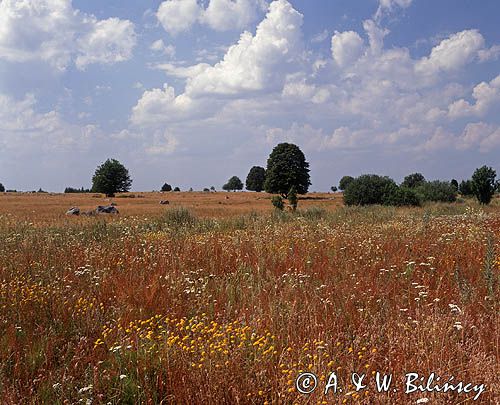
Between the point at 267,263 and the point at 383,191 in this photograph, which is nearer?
the point at 267,263

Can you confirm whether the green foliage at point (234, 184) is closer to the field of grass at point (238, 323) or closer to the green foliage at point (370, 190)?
the green foliage at point (370, 190)

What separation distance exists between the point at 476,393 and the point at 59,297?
4.61 m

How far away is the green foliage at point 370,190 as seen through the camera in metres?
37.3

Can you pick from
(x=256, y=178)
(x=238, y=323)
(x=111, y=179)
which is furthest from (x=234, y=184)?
(x=238, y=323)

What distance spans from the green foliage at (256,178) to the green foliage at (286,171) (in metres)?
44.0

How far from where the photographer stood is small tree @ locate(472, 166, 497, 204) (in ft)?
114

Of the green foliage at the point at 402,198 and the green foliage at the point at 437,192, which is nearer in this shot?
the green foliage at the point at 402,198

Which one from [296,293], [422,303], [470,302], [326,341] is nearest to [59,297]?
[296,293]

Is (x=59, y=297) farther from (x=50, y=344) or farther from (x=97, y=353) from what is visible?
(x=97, y=353)

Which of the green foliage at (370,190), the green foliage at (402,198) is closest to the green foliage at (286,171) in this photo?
the green foliage at (370,190)

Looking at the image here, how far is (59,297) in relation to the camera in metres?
5.02

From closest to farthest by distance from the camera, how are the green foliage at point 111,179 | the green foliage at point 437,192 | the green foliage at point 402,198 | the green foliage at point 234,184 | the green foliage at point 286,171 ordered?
the green foliage at point 402,198 < the green foliage at point 437,192 < the green foliage at point 286,171 < the green foliage at point 111,179 < the green foliage at point 234,184

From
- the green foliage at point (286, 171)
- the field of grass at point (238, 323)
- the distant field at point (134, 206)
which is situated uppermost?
the green foliage at point (286, 171)

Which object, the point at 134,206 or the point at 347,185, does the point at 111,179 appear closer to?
the point at 134,206
